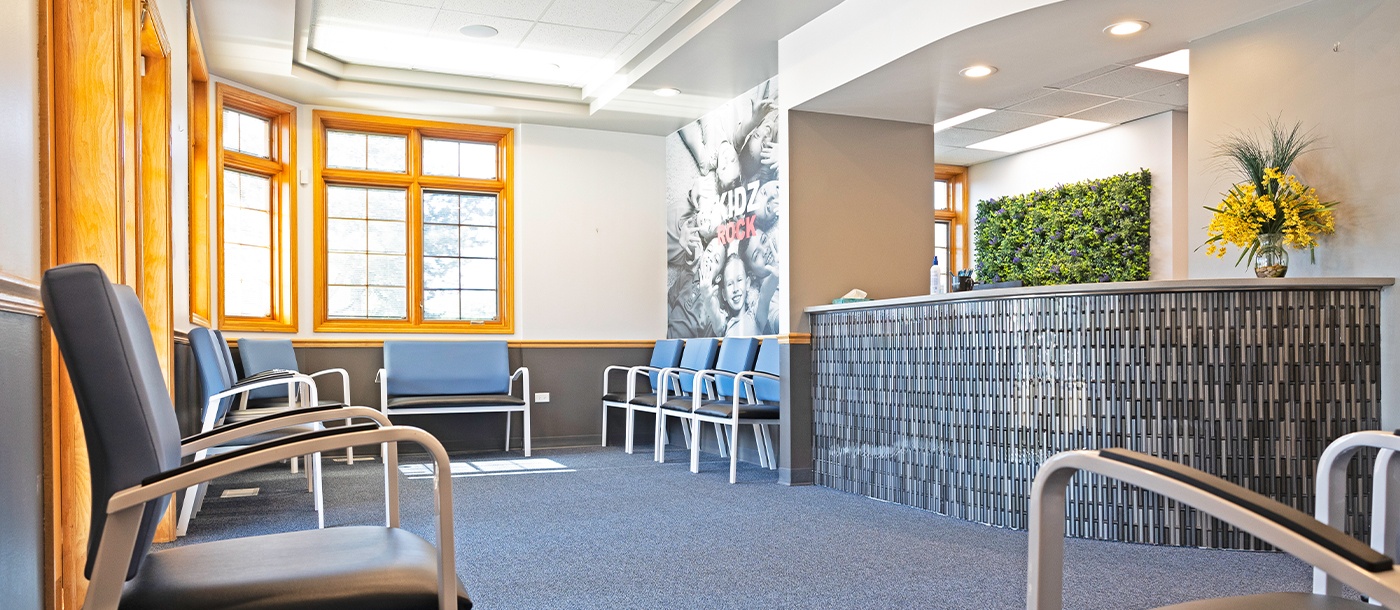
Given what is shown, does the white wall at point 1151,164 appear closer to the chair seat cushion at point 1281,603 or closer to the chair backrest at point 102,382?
the chair seat cushion at point 1281,603

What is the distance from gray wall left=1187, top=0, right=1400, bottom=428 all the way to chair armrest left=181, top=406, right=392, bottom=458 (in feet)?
10.6

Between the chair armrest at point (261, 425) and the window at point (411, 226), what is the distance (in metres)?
4.72

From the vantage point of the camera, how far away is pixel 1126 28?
3.89m

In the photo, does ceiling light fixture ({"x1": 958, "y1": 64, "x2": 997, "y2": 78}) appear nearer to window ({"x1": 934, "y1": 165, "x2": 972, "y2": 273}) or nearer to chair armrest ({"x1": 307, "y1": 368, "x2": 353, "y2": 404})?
chair armrest ({"x1": 307, "y1": 368, "x2": 353, "y2": 404})

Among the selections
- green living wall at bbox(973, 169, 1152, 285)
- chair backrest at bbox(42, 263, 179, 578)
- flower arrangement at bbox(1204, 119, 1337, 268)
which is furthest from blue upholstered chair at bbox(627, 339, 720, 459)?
chair backrest at bbox(42, 263, 179, 578)

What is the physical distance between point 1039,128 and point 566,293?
3.77 meters

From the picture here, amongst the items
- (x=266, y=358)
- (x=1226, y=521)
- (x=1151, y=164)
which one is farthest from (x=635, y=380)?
(x=1226, y=521)

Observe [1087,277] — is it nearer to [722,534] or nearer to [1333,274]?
[1333,274]

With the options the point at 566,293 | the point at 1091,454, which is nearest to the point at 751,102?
the point at 566,293

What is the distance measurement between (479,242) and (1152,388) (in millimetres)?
4824

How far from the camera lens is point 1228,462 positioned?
335cm

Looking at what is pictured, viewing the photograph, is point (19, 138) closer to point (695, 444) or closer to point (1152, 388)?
point (1152, 388)

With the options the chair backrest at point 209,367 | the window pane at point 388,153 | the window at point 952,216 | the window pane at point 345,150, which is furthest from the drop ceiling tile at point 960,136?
the chair backrest at point 209,367

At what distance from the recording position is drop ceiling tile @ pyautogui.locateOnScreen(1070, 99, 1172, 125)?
6695 millimetres
